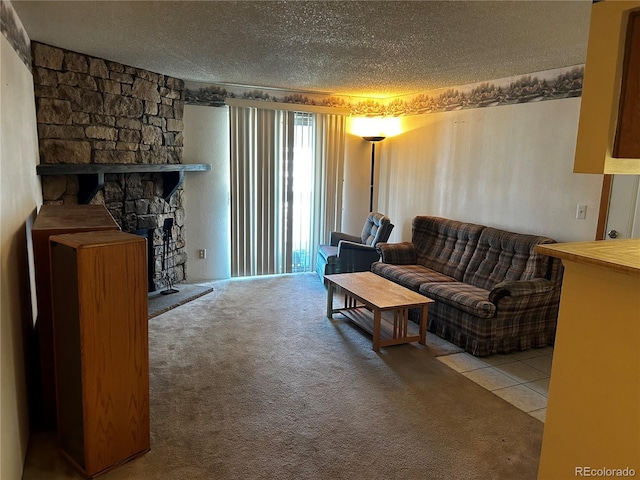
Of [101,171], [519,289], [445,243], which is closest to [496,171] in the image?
[445,243]

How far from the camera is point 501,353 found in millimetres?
3707

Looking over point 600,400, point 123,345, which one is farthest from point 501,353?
point 123,345

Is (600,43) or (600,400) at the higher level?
(600,43)

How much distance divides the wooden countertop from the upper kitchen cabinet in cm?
28

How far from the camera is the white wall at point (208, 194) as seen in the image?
17.3 ft

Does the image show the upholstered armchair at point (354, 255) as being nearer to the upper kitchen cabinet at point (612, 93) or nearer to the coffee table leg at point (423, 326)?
the coffee table leg at point (423, 326)

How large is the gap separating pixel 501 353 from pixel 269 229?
10.3 feet

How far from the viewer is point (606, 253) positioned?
5.26 feet

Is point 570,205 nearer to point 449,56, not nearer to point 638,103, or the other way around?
point 449,56

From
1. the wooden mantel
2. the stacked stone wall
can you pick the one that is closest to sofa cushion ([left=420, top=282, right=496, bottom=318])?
the wooden mantel

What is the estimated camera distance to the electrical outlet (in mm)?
3748

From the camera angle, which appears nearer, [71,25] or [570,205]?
[71,25]

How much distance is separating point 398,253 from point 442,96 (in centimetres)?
187

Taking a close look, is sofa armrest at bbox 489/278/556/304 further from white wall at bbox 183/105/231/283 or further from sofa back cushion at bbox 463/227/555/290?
white wall at bbox 183/105/231/283
